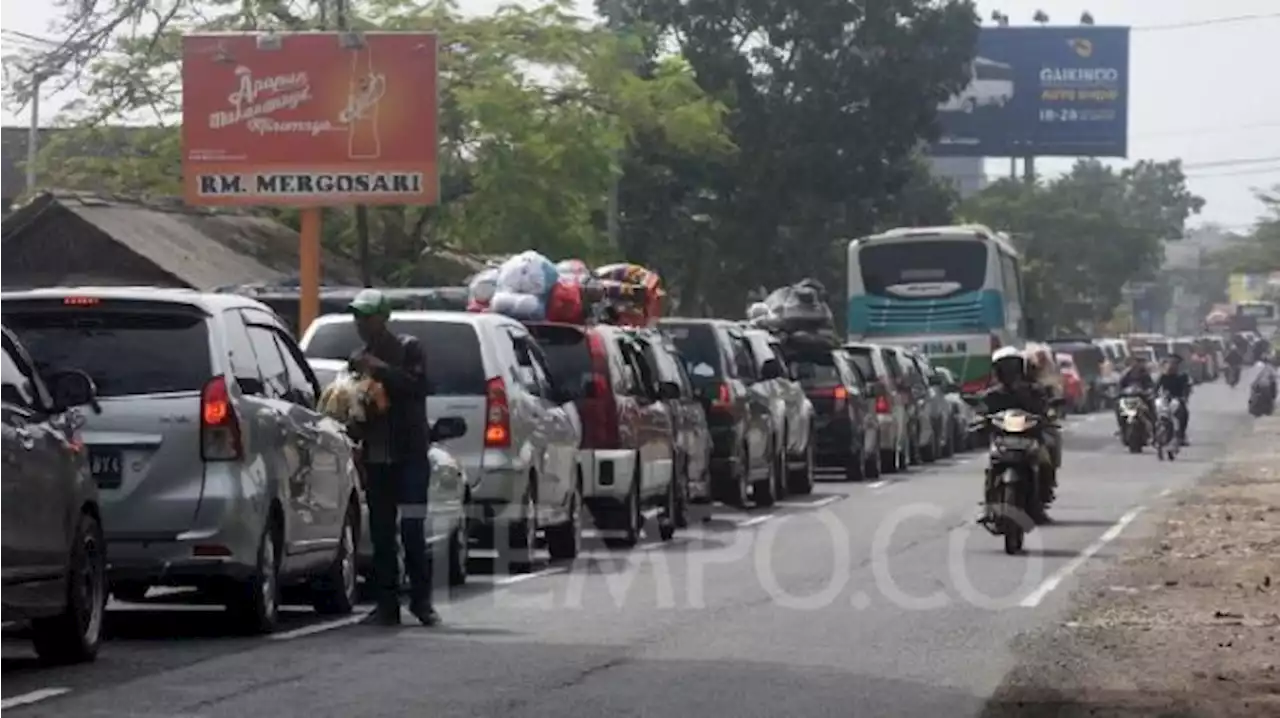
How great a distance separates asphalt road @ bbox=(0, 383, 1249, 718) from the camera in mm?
11758

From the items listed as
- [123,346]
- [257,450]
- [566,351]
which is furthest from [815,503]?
[123,346]

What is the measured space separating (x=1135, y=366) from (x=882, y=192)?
19.2m

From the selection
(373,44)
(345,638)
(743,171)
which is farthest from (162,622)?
(743,171)

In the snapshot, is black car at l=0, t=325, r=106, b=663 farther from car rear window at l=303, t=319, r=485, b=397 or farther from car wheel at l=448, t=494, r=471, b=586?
car rear window at l=303, t=319, r=485, b=397

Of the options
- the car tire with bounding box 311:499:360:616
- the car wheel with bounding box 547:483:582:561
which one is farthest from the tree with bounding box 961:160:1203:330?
the car tire with bounding box 311:499:360:616

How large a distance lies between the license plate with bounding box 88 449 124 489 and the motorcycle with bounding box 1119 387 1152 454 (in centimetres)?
3262

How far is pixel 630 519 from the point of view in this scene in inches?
886

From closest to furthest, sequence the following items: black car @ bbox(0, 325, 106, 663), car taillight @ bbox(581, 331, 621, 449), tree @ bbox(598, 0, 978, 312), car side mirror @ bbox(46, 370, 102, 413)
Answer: black car @ bbox(0, 325, 106, 663)
car side mirror @ bbox(46, 370, 102, 413)
car taillight @ bbox(581, 331, 621, 449)
tree @ bbox(598, 0, 978, 312)

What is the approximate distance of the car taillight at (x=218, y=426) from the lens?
1415 cm

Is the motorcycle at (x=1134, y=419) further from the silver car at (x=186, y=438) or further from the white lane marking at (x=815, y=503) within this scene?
the silver car at (x=186, y=438)

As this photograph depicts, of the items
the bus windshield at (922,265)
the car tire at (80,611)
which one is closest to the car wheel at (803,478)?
the bus windshield at (922,265)

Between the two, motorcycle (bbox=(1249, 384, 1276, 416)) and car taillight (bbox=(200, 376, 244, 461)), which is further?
motorcycle (bbox=(1249, 384, 1276, 416))

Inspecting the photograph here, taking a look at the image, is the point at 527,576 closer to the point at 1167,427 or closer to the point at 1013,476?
the point at 1013,476

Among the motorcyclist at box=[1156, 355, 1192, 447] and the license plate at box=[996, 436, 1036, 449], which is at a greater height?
the license plate at box=[996, 436, 1036, 449]
